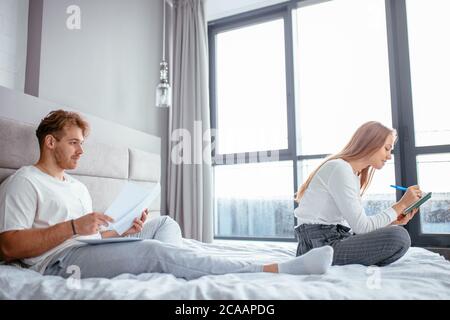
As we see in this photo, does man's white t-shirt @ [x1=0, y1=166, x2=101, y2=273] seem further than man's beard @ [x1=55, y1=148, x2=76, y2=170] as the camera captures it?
No

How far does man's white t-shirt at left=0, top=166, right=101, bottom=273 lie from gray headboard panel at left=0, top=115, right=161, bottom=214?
16cm

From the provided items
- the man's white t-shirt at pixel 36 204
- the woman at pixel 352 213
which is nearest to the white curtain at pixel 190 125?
the woman at pixel 352 213

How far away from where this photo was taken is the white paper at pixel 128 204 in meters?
1.17

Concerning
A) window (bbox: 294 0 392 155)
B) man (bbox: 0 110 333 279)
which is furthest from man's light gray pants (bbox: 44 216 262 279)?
window (bbox: 294 0 392 155)

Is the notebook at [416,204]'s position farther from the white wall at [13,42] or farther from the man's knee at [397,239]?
the white wall at [13,42]

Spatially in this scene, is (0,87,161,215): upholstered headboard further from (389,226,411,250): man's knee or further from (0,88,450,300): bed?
(389,226,411,250): man's knee

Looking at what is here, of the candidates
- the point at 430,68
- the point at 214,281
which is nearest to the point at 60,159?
the point at 214,281

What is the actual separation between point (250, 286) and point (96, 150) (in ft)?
4.26

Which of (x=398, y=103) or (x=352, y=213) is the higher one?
(x=398, y=103)

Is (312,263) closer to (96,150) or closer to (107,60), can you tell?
(96,150)

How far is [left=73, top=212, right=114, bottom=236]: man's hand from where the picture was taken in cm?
114

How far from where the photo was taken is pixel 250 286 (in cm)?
88

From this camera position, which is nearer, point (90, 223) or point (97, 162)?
point (90, 223)

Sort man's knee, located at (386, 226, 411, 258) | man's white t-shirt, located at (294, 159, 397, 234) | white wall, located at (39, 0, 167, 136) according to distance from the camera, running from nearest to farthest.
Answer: man's knee, located at (386, 226, 411, 258) < man's white t-shirt, located at (294, 159, 397, 234) < white wall, located at (39, 0, 167, 136)
